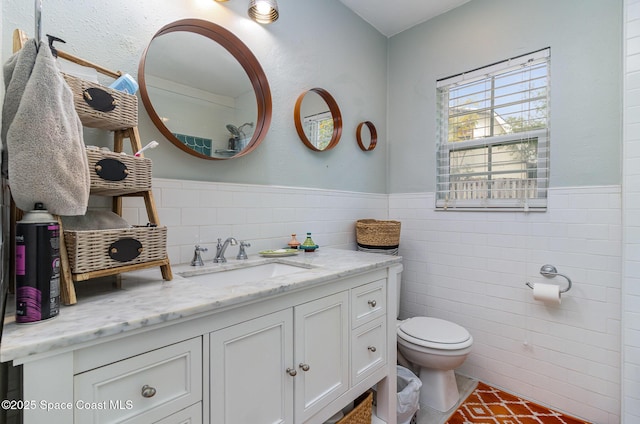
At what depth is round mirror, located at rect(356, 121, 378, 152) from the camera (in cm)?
234

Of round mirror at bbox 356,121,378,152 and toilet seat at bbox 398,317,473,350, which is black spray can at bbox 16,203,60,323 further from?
round mirror at bbox 356,121,378,152

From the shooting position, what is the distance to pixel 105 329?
62 cm

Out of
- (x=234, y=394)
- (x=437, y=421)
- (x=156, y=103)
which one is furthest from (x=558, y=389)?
(x=156, y=103)

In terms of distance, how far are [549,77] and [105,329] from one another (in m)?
2.49

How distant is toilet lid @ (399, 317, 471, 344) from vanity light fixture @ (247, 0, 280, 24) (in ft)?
6.58

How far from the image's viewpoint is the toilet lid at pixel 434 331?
1778mm

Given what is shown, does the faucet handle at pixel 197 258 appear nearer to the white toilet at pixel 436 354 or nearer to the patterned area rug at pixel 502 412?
the white toilet at pixel 436 354

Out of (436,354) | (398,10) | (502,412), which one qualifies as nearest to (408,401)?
(436,354)

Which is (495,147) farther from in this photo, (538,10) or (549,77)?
(538,10)

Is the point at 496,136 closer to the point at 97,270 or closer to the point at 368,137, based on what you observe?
the point at 368,137

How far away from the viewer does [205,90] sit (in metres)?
1.48

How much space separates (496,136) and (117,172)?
2.23 m

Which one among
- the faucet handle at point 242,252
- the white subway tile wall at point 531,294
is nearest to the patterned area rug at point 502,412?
the white subway tile wall at point 531,294

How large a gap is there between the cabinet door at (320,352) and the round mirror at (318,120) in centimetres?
110
